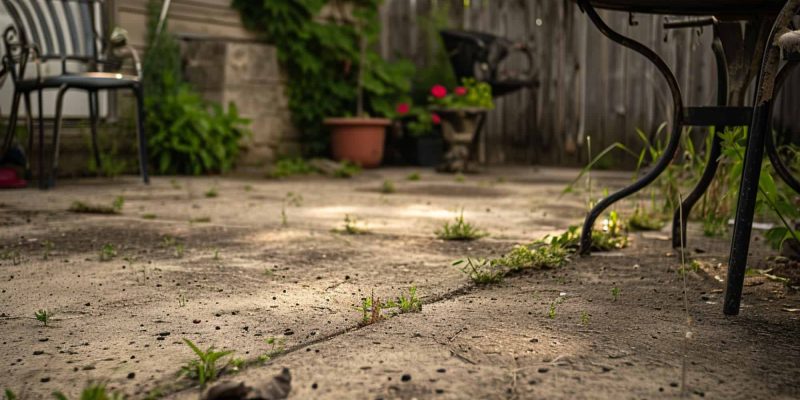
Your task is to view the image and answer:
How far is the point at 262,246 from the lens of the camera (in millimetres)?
2404

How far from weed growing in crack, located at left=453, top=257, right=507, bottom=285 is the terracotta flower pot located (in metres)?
4.49

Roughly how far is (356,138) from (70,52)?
2.41 metres

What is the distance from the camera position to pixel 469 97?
6266 millimetres

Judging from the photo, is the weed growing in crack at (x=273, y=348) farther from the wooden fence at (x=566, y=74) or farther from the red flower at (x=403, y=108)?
the red flower at (x=403, y=108)

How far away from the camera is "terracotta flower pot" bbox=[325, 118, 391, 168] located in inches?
258

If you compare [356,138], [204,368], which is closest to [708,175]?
[204,368]

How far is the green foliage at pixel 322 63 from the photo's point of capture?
643cm

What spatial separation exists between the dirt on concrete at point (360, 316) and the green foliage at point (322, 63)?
3.76 metres

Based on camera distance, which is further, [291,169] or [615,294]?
[291,169]

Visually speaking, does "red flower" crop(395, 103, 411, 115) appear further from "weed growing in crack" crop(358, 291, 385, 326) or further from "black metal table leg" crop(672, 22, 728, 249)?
"weed growing in crack" crop(358, 291, 385, 326)

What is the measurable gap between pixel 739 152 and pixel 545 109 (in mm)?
5566

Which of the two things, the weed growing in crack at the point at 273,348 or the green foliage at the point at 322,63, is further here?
the green foliage at the point at 322,63

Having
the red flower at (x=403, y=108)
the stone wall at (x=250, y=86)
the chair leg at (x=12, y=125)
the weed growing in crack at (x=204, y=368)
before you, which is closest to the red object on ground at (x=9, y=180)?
the chair leg at (x=12, y=125)

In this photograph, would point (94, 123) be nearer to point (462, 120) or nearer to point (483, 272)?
point (462, 120)
